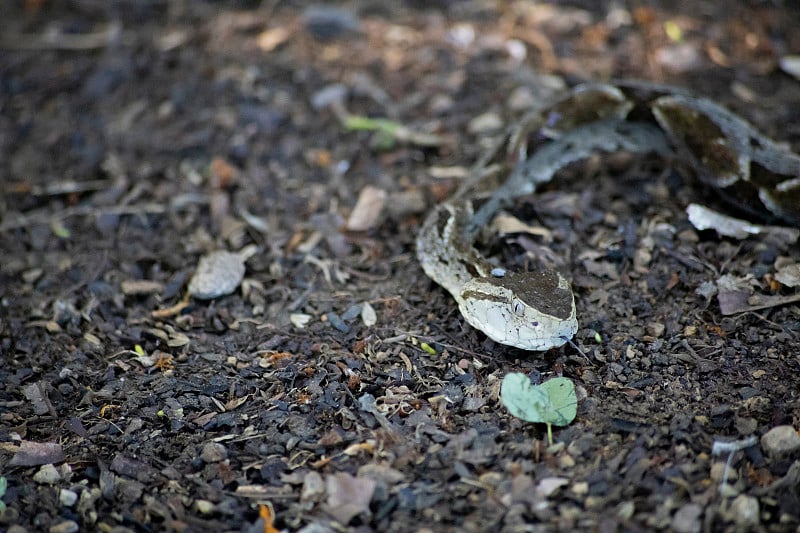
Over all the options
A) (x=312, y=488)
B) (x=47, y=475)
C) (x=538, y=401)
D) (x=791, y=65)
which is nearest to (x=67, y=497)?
(x=47, y=475)

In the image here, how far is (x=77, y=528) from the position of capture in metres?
3.72

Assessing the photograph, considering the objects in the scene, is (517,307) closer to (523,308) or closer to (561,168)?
(523,308)

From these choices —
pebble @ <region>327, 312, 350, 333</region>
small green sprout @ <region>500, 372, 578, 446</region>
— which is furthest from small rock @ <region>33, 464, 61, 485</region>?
small green sprout @ <region>500, 372, 578, 446</region>

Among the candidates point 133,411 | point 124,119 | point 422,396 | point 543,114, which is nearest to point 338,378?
point 422,396

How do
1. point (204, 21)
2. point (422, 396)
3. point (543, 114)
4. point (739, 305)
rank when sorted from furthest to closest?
point (204, 21) < point (543, 114) < point (739, 305) < point (422, 396)

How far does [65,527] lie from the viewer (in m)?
3.71

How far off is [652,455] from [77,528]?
2.89 meters

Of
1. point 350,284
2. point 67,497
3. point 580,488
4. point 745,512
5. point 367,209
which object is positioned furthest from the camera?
point 367,209

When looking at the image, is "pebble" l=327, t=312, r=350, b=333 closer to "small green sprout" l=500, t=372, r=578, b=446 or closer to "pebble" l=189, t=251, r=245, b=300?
"pebble" l=189, t=251, r=245, b=300

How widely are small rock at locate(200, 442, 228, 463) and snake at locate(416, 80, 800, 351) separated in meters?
1.66

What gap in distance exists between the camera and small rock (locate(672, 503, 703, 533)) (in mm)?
3438

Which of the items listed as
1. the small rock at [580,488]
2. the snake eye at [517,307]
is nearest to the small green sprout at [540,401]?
the small rock at [580,488]

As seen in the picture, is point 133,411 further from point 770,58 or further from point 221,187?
point 770,58

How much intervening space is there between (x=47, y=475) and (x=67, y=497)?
0.20 meters
